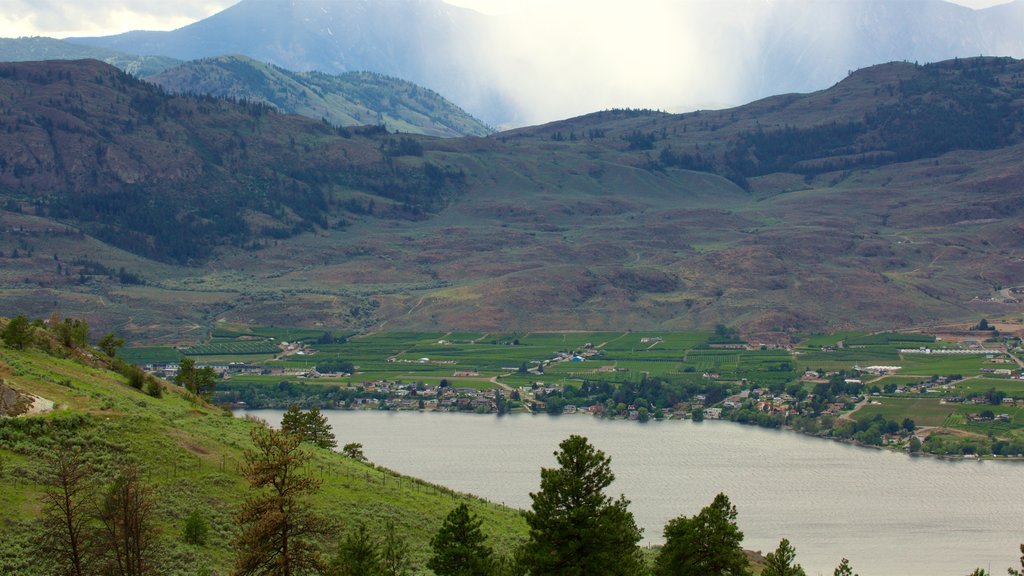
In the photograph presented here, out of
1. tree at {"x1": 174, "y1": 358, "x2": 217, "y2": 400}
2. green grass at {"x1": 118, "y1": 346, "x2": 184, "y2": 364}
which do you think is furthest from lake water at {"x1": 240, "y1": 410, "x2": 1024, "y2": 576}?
green grass at {"x1": 118, "y1": 346, "x2": 184, "y2": 364}

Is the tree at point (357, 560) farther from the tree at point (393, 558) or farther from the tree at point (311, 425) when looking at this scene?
the tree at point (311, 425)

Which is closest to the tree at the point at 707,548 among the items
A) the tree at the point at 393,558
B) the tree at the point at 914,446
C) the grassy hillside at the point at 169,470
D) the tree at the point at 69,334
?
the tree at the point at 393,558

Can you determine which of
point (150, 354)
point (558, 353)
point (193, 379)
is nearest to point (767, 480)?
point (193, 379)

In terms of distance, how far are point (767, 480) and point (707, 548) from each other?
2168 inches

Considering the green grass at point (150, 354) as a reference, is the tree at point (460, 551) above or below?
above

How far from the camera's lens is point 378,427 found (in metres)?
115

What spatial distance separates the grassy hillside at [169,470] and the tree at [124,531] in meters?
1.78

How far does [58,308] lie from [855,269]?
107200 mm

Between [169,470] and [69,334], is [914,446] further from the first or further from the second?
[169,470]

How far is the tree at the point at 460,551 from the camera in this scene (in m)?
35.8

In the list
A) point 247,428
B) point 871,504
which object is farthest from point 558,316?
point 247,428

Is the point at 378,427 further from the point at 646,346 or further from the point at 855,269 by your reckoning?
the point at 855,269

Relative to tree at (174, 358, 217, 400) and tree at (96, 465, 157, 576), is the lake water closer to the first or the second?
tree at (174, 358, 217, 400)

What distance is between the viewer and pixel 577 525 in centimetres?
3541
